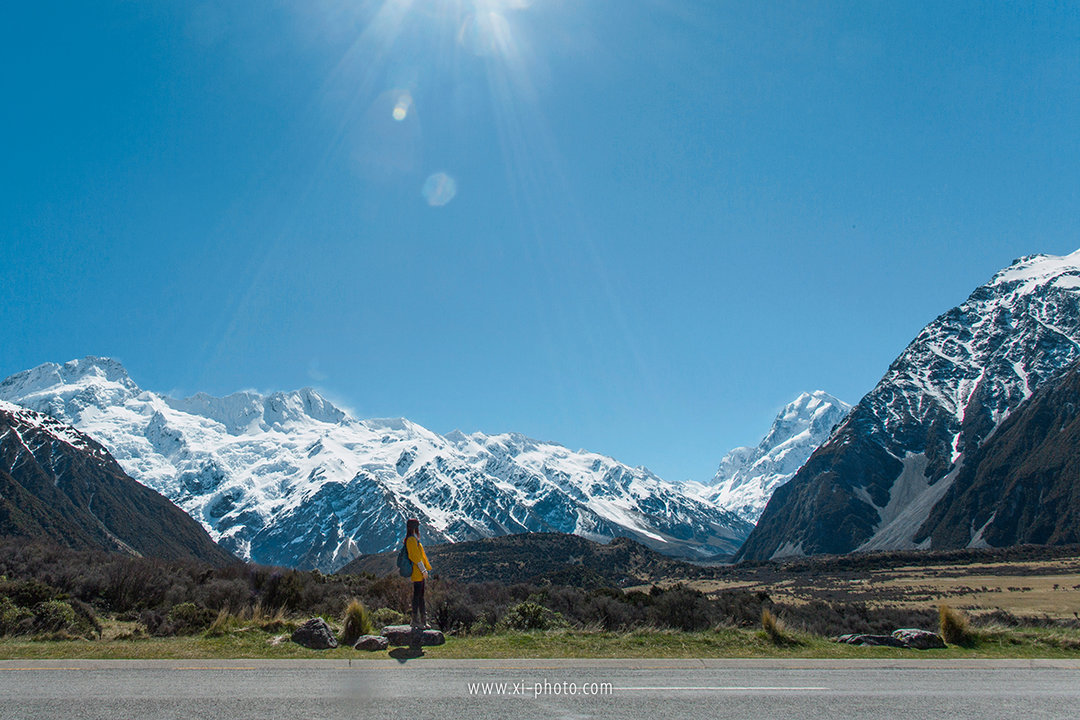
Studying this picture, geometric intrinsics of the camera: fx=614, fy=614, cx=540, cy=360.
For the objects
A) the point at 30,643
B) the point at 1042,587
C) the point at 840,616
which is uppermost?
the point at 30,643

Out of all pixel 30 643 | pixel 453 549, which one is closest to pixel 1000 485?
pixel 453 549

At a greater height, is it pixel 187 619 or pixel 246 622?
pixel 187 619

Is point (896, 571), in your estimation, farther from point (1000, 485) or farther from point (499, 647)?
point (499, 647)

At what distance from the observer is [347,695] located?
8.98m

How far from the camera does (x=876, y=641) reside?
14406 millimetres

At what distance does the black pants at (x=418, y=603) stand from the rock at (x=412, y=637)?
12.9 inches

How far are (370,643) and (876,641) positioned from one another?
1157 centimetres

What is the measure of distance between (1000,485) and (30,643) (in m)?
175

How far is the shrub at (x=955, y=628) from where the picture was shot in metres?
14.6

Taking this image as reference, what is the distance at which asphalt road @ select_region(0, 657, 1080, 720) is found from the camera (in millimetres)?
8219

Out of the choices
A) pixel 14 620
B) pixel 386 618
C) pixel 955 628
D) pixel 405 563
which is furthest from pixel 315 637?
pixel 955 628

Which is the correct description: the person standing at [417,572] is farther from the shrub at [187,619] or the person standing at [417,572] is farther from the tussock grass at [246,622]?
the shrub at [187,619]

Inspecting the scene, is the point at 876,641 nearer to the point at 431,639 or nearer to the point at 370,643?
the point at 431,639

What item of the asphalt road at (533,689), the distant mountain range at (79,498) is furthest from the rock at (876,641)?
the distant mountain range at (79,498)
